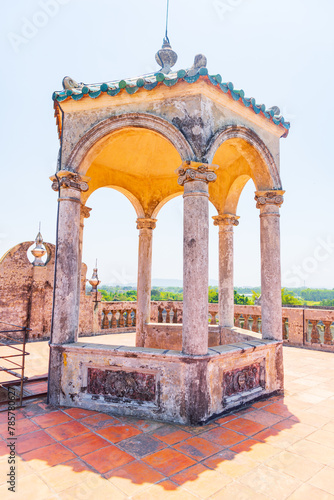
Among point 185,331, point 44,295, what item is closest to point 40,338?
point 44,295

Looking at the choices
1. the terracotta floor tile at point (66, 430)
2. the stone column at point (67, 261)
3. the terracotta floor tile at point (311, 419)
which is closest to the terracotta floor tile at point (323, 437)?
the terracotta floor tile at point (311, 419)

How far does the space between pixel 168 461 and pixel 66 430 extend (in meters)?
1.36

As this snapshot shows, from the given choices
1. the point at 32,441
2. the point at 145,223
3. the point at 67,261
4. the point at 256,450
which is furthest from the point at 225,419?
the point at 145,223

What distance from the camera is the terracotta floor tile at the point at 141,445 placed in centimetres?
329

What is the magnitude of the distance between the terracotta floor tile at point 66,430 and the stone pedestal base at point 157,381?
51cm

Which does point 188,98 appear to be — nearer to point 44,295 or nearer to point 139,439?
point 139,439

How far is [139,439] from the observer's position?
358 cm

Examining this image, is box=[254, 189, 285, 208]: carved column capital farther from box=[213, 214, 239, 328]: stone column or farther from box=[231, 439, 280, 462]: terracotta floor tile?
box=[231, 439, 280, 462]: terracotta floor tile

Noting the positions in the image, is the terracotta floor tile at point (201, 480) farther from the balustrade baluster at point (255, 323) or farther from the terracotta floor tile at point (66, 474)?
the balustrade baluster at point (255, 323)

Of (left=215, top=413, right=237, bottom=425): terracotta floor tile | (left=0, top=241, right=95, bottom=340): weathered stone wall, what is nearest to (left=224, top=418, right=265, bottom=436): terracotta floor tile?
(left=215, top=413, right=237, bottom=425): terracotta floor tile

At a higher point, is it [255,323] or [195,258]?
[195,258]

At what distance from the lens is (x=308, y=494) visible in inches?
105

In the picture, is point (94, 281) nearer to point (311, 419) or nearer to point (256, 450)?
point (311, 419)

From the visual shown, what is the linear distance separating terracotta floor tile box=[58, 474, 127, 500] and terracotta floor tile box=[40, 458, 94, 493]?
67mm
